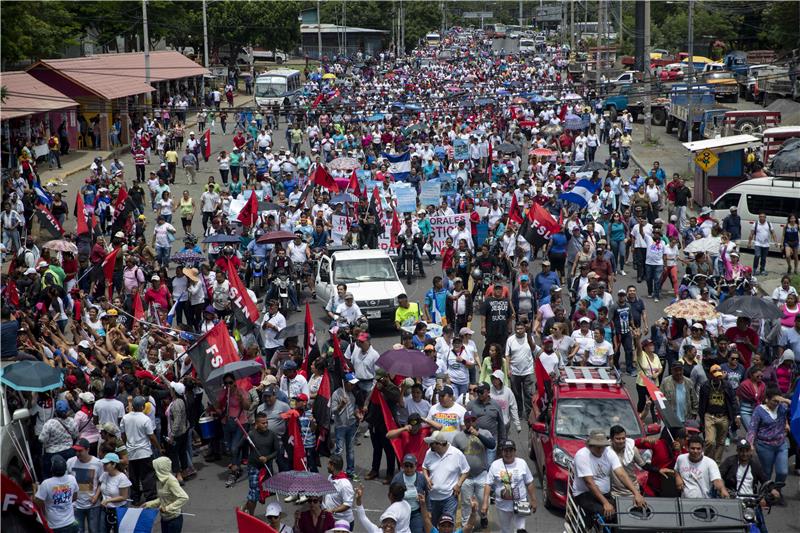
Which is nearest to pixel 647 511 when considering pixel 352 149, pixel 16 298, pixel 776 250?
pixel 16 298

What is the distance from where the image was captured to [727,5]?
85.6 metres

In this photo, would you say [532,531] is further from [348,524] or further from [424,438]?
[348,524]

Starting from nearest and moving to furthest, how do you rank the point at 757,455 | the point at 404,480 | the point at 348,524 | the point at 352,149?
the point at 348,524 → the point at 404,480 → the point at 757,455 → the point at 352,149

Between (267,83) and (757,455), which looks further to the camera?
(267,83)

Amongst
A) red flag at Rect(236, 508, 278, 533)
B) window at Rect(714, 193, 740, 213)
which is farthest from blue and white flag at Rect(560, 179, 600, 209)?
red flag at Rect(236, 508, 278, 533)

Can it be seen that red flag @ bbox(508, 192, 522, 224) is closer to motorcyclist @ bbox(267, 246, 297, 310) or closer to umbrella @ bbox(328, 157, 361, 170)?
motorcyclist @ bbox(267, 246, 297, 310)

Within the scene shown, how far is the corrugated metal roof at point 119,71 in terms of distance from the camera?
46406mm

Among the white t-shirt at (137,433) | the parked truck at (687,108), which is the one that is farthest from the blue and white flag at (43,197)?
the parked truck at (687,108)

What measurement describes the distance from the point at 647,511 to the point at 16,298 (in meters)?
13.0

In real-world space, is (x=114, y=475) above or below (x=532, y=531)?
above

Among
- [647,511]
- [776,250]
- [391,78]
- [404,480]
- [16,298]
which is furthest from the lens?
[391,78]

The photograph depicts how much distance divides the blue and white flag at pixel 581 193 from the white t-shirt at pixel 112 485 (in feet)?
53.7

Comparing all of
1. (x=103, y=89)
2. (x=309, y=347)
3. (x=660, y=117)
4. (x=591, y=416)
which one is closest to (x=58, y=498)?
(x=309, y=347)

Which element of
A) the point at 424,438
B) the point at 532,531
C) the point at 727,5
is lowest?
the point at 532,531
